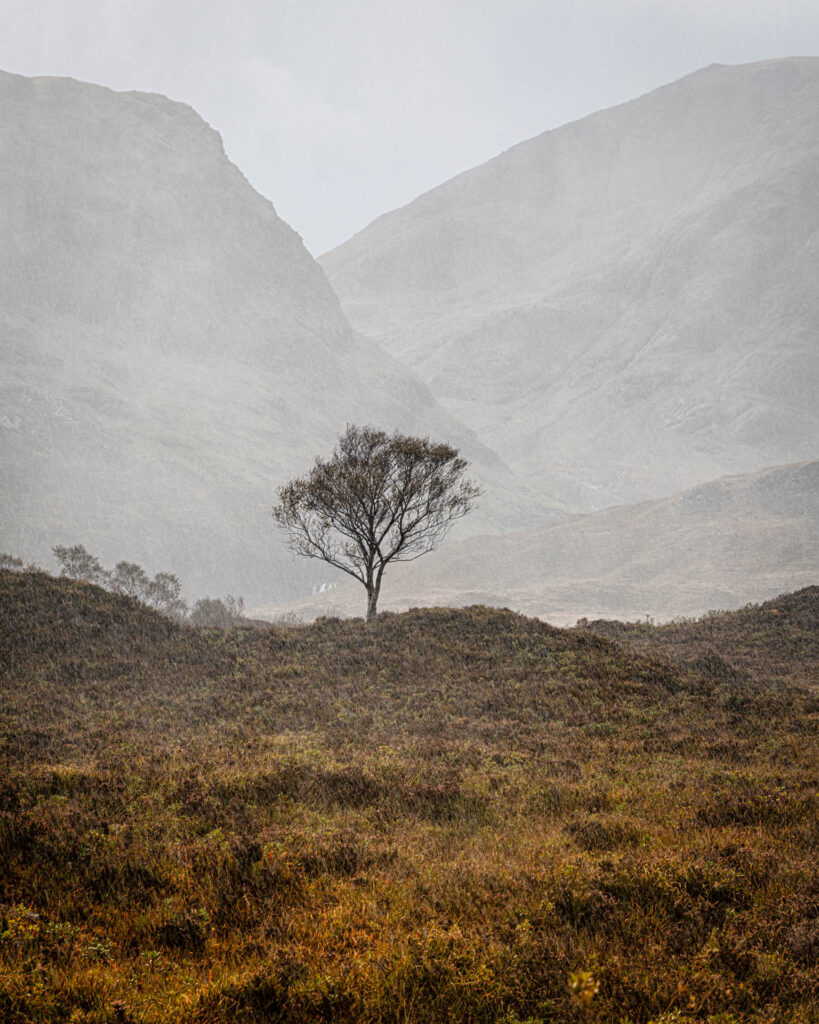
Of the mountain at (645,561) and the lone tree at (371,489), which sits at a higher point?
the mountain at (645,561)

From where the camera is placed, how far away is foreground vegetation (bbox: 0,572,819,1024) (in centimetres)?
467

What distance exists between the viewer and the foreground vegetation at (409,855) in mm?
4668

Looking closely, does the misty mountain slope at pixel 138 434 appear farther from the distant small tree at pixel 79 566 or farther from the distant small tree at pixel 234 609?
the distant small tree at pixel 79 566

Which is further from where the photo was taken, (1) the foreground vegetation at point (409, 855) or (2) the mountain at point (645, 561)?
(2) the mountain at point (645, 561)

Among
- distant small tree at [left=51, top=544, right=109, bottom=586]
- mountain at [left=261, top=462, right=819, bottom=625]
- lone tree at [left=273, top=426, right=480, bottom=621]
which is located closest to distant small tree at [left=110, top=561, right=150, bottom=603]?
distant small tree at [left=51, top=544, right=109, bottom=586]

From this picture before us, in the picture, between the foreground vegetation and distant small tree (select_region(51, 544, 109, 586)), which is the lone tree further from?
distant small tree (select_region(51, 544, 109, 586))

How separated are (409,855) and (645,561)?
108394 mm

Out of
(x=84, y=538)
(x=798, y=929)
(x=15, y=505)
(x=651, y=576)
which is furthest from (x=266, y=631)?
(x=15, y=505)

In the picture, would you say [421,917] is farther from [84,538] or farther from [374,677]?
[84,538]

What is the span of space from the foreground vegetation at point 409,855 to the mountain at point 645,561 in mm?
57584

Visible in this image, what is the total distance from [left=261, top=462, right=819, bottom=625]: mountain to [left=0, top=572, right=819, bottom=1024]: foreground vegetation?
57584mm

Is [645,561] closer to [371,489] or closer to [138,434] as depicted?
[371,489]

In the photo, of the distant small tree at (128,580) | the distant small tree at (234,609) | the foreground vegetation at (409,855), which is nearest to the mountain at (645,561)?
the distant small tree at (234,609)

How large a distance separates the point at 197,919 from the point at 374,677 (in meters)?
16.4
